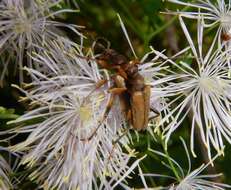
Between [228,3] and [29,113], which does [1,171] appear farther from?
[228,3]

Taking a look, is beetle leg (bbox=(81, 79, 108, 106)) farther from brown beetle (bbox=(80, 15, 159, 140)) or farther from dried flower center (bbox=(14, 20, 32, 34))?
dried flower center (bbox=(14, 20, 32, 34))

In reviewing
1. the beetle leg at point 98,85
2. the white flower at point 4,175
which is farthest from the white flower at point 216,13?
the white flower at point 4,175

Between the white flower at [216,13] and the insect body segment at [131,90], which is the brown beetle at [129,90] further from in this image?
the white flower at [216,13]

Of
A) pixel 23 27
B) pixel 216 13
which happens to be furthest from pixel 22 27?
pixel 216 13

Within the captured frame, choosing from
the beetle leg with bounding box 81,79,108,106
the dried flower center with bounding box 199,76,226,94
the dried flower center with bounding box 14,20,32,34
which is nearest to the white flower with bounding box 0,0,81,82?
the dried flower center with bounding box 14,20,32,34

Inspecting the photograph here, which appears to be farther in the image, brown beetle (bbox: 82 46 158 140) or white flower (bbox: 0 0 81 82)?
white flower (bbox: 0 0 81 82)

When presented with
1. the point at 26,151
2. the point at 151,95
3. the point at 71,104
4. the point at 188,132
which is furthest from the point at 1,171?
the point at 188,132

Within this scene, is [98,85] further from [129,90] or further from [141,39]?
[141,39]
